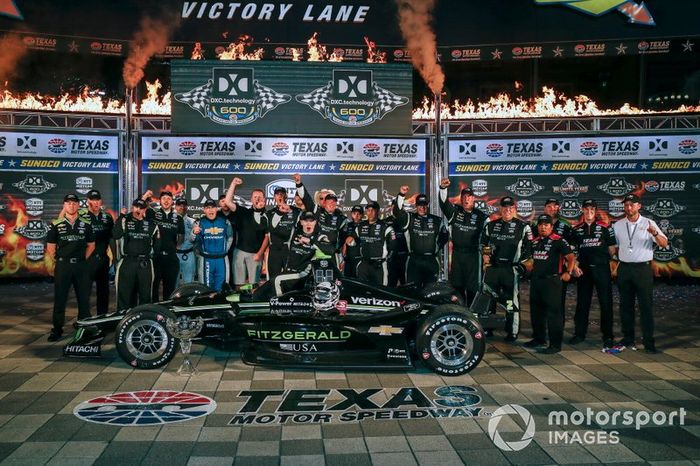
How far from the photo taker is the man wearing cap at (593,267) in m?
7.85

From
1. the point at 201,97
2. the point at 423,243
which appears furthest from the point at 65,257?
the point at 201,97

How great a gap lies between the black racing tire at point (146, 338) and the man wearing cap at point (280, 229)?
3.02m

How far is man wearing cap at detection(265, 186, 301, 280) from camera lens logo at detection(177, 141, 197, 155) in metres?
4.29

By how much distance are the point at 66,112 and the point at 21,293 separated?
3.72m

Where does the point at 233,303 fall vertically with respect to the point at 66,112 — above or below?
below

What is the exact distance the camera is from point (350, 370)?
255 inches

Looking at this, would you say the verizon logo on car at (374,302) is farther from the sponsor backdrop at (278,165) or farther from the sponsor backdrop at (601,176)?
the sponsor backdrop at (601,176)

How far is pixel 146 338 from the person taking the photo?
6512 mm

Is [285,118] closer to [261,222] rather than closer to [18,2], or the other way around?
[261,222]

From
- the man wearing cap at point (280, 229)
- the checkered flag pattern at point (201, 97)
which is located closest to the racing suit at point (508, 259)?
the man wearing cap at point (280, 229)

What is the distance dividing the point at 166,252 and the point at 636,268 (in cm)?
635

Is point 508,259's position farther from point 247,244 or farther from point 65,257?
point 65,257

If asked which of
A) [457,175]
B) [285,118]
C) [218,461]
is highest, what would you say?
[285,118]

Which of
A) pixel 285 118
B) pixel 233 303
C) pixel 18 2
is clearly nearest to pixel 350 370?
pixel 233 303
